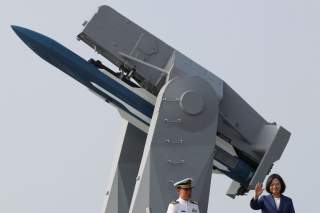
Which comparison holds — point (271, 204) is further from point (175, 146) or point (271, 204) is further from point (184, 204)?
point (175, 146)

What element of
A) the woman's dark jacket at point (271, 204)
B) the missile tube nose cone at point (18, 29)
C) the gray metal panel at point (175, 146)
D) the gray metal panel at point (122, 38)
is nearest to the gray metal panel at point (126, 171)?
the gray metal panel at point (122, 38)

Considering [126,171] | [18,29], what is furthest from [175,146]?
[18,29]

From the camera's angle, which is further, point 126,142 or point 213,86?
point 126,142

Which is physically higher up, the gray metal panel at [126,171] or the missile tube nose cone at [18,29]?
the missile tube nose cone at [18,29]

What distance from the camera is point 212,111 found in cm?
1514

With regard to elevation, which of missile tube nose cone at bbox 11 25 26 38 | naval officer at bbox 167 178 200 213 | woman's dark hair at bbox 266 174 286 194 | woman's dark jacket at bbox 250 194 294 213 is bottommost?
naval officer at bbox 167 178 200 213

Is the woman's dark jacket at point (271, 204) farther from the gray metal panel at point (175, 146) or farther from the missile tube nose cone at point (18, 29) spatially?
the missile tube nose cone at point (18, 29)

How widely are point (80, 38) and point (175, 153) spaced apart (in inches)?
113

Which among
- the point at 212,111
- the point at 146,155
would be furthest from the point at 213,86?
the point at 146,155

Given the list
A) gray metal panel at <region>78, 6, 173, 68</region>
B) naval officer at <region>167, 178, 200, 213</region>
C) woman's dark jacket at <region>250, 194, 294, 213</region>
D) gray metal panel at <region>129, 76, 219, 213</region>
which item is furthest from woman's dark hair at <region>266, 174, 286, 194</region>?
gray metal panel at <region>78, 6, 173, 68</region>

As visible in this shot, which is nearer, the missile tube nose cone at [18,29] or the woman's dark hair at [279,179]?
the woman's dark hair at [279,179]

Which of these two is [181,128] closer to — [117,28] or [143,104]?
[143,104]

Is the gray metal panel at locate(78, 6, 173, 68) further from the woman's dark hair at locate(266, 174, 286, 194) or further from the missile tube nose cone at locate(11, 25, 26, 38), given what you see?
the woman's dark hair at locate(266, 174, 286, 194)

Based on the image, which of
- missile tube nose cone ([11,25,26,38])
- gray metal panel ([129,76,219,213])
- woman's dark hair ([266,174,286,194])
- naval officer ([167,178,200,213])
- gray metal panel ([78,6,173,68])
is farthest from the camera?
missile tube nose cone ([11,25,26,38])
